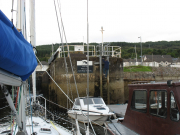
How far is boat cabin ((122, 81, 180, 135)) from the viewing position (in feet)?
13.0

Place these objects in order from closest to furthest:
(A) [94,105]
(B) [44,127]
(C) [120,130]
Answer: (C) [120,130] → (B) [44,127] → (A) [94,105]

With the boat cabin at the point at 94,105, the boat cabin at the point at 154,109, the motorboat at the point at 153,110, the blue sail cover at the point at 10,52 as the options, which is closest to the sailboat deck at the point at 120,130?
the motorboat at the point at 153,110

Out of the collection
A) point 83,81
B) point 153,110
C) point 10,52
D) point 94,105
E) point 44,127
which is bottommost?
point 94,105

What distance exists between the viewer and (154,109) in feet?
15.2

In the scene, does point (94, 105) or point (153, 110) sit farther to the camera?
point (94, 105)

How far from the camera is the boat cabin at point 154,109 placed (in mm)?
3967

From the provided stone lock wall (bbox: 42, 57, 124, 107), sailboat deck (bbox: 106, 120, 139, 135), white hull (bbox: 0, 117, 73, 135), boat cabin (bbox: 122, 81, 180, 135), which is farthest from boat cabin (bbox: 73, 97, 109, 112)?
boat cabin (bbox: 122, 81, 180, 135)

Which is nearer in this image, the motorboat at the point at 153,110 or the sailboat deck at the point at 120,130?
the motorboat at the point at 153,110

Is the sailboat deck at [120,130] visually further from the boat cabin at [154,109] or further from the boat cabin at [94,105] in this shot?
the boat cabin at [94,105]

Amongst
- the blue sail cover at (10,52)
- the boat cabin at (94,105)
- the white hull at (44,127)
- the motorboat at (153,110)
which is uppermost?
the blue sail cover at (10,52)

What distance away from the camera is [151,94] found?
4.77 m

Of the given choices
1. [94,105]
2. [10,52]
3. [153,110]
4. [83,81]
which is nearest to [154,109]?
[153,110]

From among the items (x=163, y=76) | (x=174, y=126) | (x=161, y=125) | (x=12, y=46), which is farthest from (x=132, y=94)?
(x=163, y=76)

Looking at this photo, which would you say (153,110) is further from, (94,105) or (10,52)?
(94,105)
